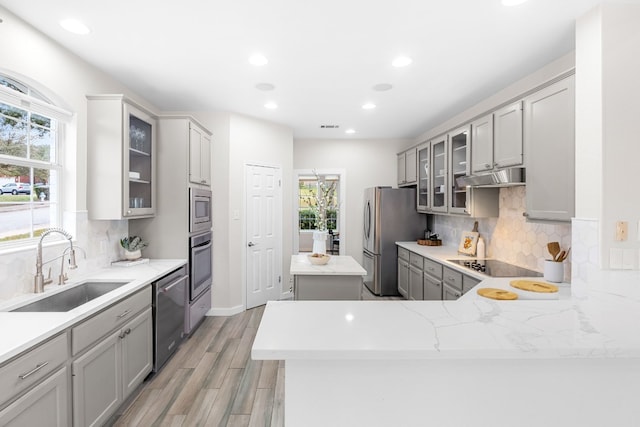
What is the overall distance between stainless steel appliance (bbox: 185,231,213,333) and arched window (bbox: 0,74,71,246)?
126 centimetres

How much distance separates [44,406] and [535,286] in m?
2.85

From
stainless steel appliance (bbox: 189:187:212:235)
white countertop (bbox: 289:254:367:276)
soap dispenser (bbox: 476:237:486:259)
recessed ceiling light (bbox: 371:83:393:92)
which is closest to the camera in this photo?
white countertop (bbox: 289:254:367:276)

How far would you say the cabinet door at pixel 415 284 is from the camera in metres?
4.15

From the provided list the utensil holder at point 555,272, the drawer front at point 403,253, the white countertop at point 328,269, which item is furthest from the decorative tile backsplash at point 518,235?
the white countertop at point 328,269

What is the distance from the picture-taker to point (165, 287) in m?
2.82

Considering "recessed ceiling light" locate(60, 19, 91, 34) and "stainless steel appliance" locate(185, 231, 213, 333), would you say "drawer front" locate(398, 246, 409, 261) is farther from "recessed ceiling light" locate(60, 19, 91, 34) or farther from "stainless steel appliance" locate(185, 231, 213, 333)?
"recessed ceiling light" locate(60, 19, 91, 34)

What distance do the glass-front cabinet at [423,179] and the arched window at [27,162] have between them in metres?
4.04

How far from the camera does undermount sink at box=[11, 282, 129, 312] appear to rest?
6.73 feet

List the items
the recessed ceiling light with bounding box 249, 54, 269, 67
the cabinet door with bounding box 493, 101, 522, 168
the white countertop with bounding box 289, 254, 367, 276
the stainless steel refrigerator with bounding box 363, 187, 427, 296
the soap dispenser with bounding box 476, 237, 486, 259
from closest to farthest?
the recessed ceiling light with bounding box 249, 54, 269, 67 → the cabinet door with bounding box 493, 101, 522, 168 → the white countertop with bounding box 289, 254, 367, 276 → the soap dispenser with bounding box 476, 237, 486, 259 → the stainless steel refrigerator with bounding box 363, 187, 427, 296

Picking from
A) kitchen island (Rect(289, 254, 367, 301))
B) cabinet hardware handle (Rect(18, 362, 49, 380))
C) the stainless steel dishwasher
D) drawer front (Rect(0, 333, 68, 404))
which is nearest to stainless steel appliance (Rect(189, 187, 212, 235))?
the stainless steel dishwasher

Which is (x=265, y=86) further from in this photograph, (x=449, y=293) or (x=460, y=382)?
(x=460, y=382)

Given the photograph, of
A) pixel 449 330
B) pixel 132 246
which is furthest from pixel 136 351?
pixel 449 330

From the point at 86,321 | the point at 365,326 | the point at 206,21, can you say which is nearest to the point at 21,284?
the point at 86,321

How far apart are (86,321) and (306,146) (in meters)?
4.33
